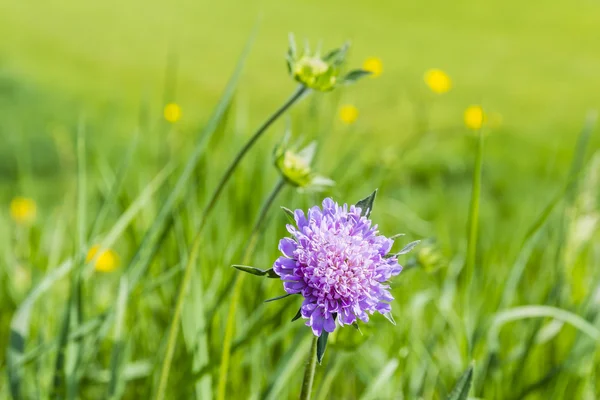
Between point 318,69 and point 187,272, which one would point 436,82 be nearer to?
point 318,69

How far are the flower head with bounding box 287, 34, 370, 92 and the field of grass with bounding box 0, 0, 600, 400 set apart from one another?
0.10m

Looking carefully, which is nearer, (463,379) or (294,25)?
(463,379)

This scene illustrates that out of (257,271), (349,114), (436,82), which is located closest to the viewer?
(257,271)

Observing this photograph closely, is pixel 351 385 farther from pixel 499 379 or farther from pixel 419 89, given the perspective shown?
pixel 419 89

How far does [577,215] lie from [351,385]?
0.47m

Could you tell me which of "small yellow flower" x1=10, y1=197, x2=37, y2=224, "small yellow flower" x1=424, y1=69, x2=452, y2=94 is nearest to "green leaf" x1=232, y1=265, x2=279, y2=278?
"small yellow flower" x1=10, y1=197, x2=37, y2=224

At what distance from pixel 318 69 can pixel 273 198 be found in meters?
0.14

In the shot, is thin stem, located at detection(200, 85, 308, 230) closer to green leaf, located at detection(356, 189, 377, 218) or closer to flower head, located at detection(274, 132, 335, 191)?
flower head, located at detection(274, 132, 335, 191)

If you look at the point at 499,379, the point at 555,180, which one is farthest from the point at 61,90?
the point at 499,379

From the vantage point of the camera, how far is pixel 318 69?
687 millimetres

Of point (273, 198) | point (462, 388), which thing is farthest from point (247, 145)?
point (462, 388)

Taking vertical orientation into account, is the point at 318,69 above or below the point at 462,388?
above

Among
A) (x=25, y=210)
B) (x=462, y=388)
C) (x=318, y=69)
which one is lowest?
(x=25, y=210)

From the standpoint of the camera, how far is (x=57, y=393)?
2.81 ft
